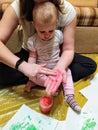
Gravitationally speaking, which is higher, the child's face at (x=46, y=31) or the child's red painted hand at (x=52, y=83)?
the child's face at (x=46, y=31)

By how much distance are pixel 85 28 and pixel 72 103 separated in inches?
22.5

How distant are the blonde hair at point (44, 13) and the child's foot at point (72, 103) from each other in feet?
1.21

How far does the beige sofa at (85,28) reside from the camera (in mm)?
1491

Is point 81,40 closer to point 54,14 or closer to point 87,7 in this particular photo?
point 87,7

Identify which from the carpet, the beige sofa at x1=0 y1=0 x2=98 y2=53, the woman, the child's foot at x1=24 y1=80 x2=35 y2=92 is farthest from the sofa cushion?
the child's foot at x1=24 y1=80 x2=35 y2=92

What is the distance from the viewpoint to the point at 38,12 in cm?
104

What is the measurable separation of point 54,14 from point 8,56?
0.28m

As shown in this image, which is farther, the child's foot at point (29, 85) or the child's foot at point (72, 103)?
the child's foot at point (29, 85)

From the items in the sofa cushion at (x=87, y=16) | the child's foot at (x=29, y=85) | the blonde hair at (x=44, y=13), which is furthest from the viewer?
the sofa cushion at (x=87, y=16)

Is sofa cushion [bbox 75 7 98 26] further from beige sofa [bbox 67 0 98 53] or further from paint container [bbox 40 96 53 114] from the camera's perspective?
paint container [bbox 40 96 53 114]

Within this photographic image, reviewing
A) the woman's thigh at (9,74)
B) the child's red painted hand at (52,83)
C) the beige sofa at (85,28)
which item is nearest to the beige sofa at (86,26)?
the beige sofa at (85,28)

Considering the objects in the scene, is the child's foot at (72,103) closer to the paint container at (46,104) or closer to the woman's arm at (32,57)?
the paint container at (46,104)

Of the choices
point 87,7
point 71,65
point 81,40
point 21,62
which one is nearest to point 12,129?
point 21,62

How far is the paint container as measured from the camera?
A: 3.70 feet
